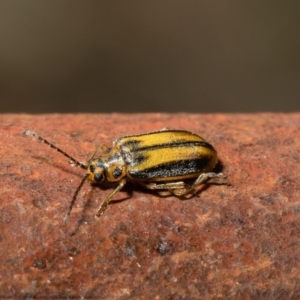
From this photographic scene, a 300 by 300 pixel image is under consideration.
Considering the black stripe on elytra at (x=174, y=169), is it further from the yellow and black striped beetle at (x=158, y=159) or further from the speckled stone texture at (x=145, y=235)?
the speckled stone texture at (x=145, y=235)

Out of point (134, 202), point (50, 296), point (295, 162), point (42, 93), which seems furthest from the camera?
point (42, 93)

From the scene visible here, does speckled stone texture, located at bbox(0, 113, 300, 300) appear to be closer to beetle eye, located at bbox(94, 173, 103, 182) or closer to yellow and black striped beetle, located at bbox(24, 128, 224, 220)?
beetle eye, located at bbox(94, 173, 103, 182)

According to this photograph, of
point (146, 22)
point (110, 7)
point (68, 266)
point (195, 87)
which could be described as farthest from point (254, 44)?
point (68, 266)

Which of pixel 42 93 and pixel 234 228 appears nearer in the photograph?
pixel 234 228

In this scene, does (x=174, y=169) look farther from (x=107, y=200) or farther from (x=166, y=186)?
(x=107, y=200)

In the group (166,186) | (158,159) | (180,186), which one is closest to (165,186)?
(166,186)

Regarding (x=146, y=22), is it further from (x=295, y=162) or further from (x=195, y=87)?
(x=295, y=162)
